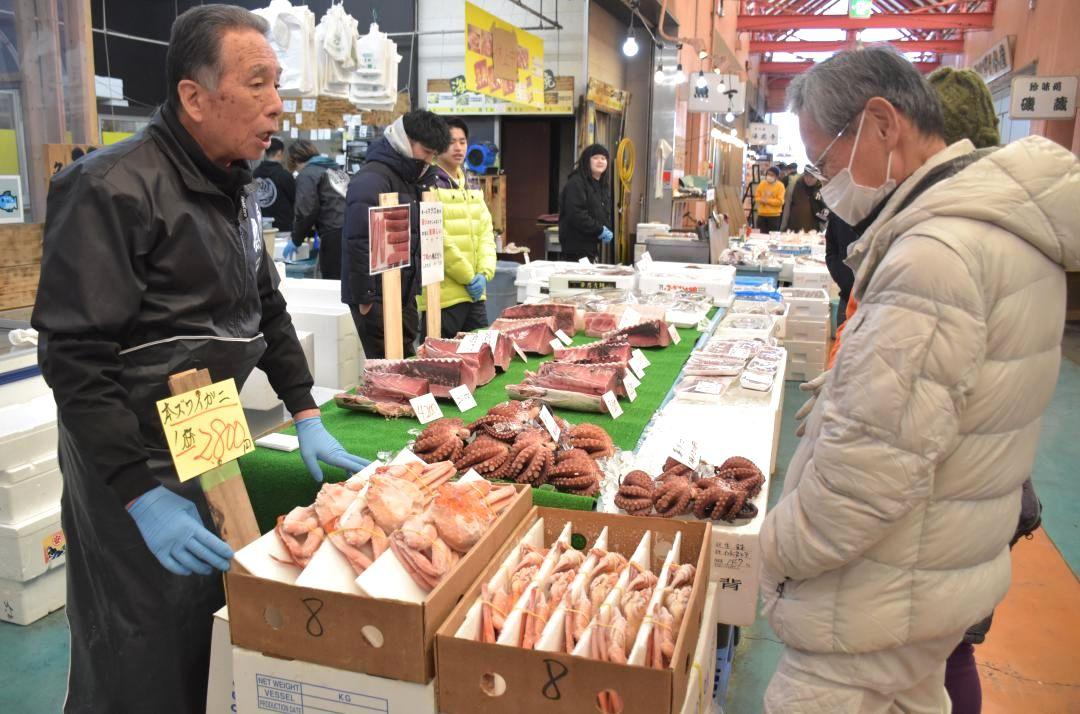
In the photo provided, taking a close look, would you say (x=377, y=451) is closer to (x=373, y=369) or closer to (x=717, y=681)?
(x=373, y=369)

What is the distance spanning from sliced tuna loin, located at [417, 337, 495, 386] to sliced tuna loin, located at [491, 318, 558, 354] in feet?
1.14

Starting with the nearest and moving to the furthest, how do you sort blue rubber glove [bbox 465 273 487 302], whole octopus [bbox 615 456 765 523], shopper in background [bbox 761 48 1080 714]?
shopper in background [bbox 761 48 1080 714]
whole octopus [bbox 615 456 765 523]
blue rubber glove [bbox 465 273 487 302]

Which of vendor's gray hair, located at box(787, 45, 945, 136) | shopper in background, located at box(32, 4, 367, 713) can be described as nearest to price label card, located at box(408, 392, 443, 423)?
shopper in background, located at box(32, 4, 367, 713)

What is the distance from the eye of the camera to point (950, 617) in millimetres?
1560

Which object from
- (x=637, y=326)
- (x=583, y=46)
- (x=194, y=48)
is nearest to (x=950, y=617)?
(x=194, y=48)

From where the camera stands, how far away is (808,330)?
723 cm

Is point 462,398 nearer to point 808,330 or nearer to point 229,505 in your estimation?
point 229,505

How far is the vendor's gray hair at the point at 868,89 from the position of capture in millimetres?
1616

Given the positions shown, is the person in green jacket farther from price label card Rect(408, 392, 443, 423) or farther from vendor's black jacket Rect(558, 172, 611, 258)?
vendor's black jacket Rect(558, 172, 611, 258)

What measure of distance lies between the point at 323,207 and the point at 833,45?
2687cm

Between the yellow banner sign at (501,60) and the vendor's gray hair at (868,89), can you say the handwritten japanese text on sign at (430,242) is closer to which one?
the vendor's gray hair at (868,89)

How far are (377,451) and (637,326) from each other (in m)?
1.96

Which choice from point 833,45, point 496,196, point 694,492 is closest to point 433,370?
point 694,492

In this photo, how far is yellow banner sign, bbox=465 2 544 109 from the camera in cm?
766
